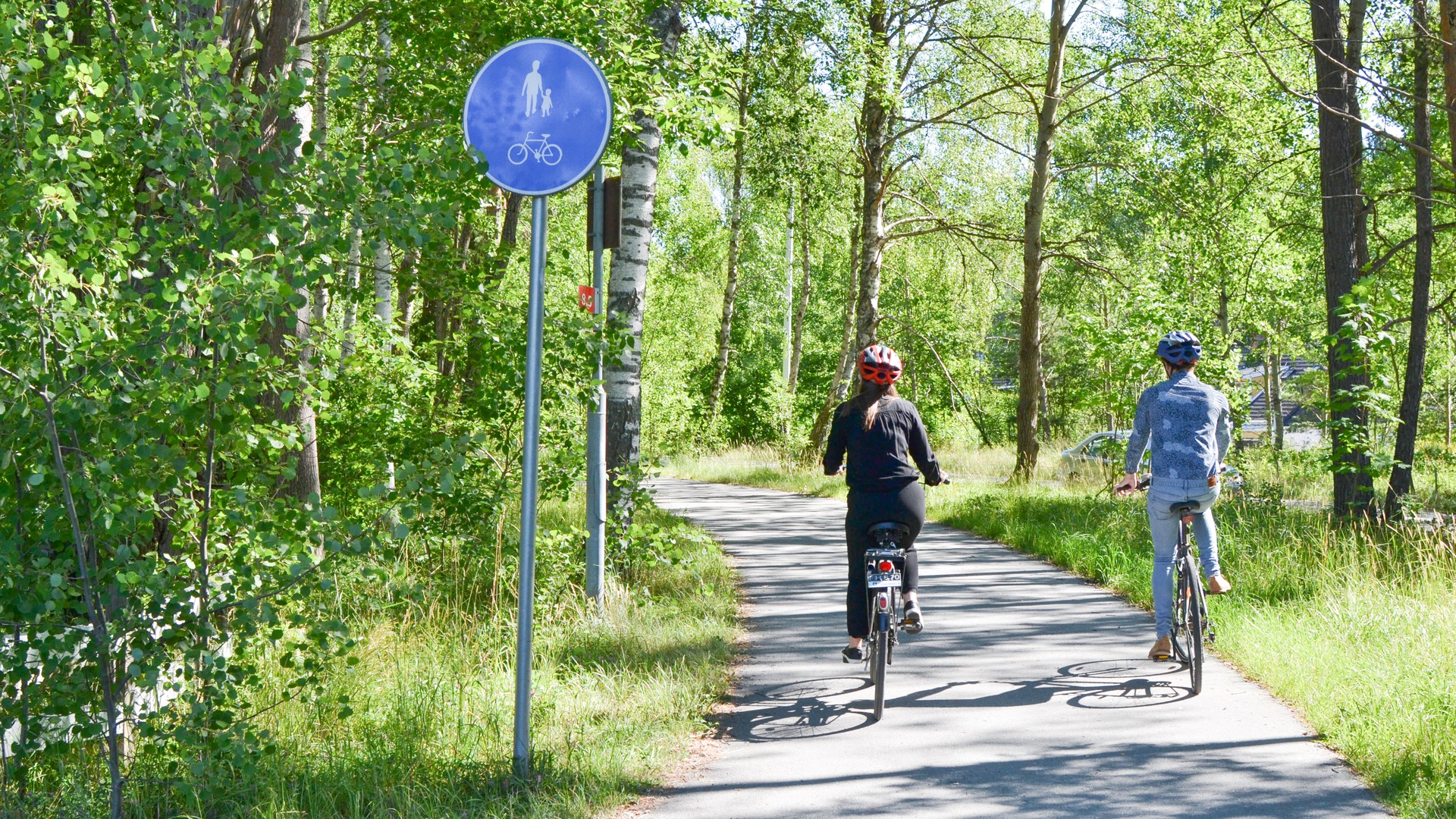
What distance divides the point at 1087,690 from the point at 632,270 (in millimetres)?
5314

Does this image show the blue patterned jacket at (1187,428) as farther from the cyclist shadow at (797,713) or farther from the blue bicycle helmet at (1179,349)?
the cyclist shadow at (797,713)

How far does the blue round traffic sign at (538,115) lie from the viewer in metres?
4.83

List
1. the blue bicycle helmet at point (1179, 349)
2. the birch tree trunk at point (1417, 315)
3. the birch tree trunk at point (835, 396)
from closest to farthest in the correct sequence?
the blue bicycle helmet at point (1179, 349), the birch tree trunk at point (1417, 315), the birch tree trunk at point (835, 396)

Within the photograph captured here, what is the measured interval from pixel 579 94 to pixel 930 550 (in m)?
8.96

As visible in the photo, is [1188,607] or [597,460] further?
[597,460]

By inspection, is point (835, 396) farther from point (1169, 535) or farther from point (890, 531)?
point (890, 531)

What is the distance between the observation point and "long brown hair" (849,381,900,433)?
6.60 metres

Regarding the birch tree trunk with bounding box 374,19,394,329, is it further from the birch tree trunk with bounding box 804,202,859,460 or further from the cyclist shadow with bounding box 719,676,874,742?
the birch tree trunk with bounding box 804,202,859,460

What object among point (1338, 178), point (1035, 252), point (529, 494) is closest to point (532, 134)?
point (529, 494)

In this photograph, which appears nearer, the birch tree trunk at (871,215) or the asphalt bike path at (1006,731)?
the asphalt bike path at (1006,731)

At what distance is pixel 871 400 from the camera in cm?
663

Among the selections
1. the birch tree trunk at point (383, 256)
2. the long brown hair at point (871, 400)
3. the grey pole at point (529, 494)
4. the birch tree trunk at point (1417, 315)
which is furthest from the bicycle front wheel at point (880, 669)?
the birch tree trunk at point (1417, 315)

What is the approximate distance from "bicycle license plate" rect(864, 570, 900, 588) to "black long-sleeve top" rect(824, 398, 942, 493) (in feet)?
1.53

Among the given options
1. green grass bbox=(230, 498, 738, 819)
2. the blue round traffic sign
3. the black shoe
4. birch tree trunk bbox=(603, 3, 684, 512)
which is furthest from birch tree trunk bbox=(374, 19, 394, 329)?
the black shoe
